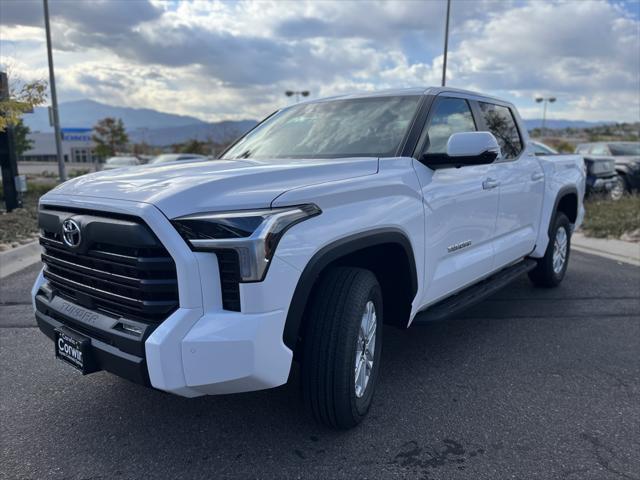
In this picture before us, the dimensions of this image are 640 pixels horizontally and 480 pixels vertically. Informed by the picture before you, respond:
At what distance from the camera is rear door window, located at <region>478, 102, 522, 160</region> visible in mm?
4301

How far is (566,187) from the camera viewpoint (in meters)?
5.35

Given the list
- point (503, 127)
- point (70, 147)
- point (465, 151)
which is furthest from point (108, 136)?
point (465, 151)

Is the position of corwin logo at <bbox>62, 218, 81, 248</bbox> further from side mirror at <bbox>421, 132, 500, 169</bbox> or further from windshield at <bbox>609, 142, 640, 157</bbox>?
windshield at <bbox>609, 142, 640, 157</bbox>

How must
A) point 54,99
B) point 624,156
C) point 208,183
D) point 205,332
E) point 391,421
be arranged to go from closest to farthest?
point 205,332
point 208,183
point 391,421
point 624,156
point 54,99

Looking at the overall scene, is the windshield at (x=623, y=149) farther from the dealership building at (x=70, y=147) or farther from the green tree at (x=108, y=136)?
the dealership building at (x=70, y=147)

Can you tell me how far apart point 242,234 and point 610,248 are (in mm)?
7696

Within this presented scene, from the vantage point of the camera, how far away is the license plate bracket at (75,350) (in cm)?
241

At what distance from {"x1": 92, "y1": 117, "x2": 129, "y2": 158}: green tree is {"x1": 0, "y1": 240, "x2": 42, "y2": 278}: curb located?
4265cm

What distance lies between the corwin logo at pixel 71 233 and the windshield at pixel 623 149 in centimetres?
1462

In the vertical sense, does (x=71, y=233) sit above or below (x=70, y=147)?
below

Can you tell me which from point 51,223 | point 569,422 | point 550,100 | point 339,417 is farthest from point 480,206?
point 550,100

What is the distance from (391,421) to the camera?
9.56 ft

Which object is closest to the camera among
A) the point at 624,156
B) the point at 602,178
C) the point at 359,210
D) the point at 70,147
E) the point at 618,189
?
the point at 359,210

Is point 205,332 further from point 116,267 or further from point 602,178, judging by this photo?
point 602,178
